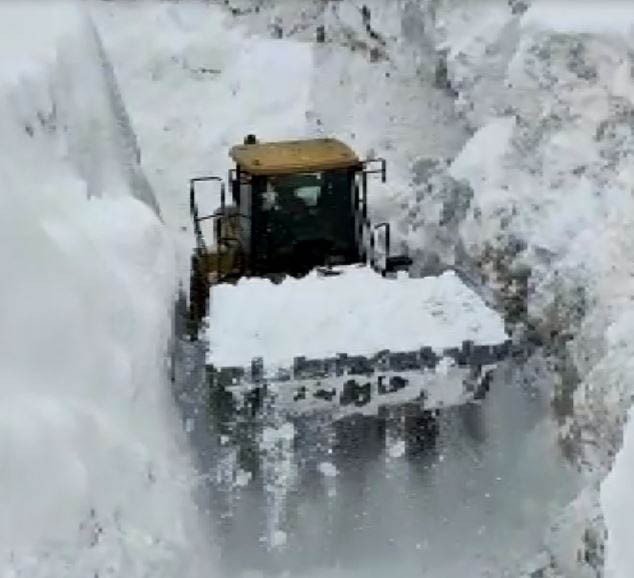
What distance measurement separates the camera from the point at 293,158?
9.26m

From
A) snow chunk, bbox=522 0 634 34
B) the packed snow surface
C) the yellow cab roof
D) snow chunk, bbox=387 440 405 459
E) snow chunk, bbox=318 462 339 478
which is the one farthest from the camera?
snow chunk, bbox=522 0 634 34

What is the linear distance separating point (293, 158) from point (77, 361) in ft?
11.0

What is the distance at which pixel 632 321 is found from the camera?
6.94 meters

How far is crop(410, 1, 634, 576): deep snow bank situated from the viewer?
7.05 m

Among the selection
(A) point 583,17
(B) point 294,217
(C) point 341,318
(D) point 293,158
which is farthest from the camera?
(A) point 583,17

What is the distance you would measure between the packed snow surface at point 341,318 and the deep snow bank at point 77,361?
660 mm

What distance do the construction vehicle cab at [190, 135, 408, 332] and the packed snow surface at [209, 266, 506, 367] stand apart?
88 cm

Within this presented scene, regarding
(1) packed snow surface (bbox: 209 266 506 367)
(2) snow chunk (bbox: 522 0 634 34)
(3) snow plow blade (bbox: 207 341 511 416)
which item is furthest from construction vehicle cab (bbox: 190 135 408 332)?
(2) snow chunk (bbox: 522 0 634 34)

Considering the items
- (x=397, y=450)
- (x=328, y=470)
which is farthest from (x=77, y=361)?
(x=397, y=450)

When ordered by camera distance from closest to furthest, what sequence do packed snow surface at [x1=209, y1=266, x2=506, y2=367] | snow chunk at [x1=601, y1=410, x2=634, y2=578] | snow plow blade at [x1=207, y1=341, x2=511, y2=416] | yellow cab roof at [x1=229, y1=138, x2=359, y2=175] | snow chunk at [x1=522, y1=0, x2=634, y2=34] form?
1. snow chunk at [x1=601, y1=410, x2=634, y2=578]
2. snow plow blade at [x1=207, y1=341, x2=511, y2=416]
3. packed snow surface at [x1=209, y1=266, x2=506, y2=367]
4. yellow cab roof at [x1=229, y1=138, x2=359, y2=175]
5. snow chunk at [x1=522, y1=0, x2=634, y2=34]

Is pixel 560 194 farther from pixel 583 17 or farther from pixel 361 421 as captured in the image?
pixel 361 421

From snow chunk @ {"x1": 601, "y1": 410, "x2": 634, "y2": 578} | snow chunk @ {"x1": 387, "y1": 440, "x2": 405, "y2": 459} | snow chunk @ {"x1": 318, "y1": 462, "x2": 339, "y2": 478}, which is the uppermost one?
snow chunk @ {"x1": 601, "y1": 410, "x2": 634, "y2": 578}

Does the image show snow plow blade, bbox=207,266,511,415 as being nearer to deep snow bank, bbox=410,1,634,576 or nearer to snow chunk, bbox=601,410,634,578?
deep snow bank, bbox=410,1,634,576

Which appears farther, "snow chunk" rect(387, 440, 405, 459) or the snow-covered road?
"snow chunk" rect(387, 440, 405, 459)
